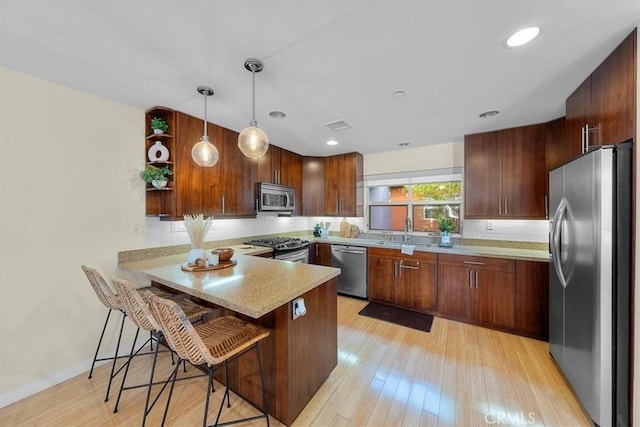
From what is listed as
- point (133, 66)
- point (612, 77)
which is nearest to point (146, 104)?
point (133, 66)

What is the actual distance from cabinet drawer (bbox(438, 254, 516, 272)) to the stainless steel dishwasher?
1.09 meters

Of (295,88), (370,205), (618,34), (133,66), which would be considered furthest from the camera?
(370,205)

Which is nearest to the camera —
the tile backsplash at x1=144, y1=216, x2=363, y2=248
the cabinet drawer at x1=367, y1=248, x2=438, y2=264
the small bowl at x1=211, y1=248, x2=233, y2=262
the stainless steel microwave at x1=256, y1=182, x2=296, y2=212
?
the small bowl at x1=211, y1=248, x2=233, y2=262

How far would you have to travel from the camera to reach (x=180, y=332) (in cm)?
119

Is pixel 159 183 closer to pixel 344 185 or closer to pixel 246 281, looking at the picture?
pixel 246 281

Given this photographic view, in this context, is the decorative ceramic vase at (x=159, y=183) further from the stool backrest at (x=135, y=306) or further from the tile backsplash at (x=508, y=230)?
the tile backsplash at (x=508, y=230)

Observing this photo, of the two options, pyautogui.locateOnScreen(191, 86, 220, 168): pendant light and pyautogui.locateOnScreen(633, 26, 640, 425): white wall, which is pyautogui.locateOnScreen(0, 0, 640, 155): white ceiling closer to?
pyautogui.locateOnScreen(191, 86, 220, 168): pendant light

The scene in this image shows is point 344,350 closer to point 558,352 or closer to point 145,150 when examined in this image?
point 558,352

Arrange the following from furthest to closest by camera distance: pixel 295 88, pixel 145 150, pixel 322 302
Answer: pixel 145 150
pixel 295 88
pixel 322 302

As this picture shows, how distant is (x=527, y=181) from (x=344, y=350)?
2.82 metres

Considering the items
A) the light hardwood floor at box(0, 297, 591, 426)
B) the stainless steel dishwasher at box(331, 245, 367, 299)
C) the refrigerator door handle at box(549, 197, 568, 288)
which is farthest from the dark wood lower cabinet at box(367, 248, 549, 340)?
the refrigerator door handle at box(549, 197, 568, 288)

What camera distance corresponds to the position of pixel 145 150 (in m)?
2.48

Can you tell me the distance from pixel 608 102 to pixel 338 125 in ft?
6.99

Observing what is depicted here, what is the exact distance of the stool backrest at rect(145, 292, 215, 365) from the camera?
3.80ft
